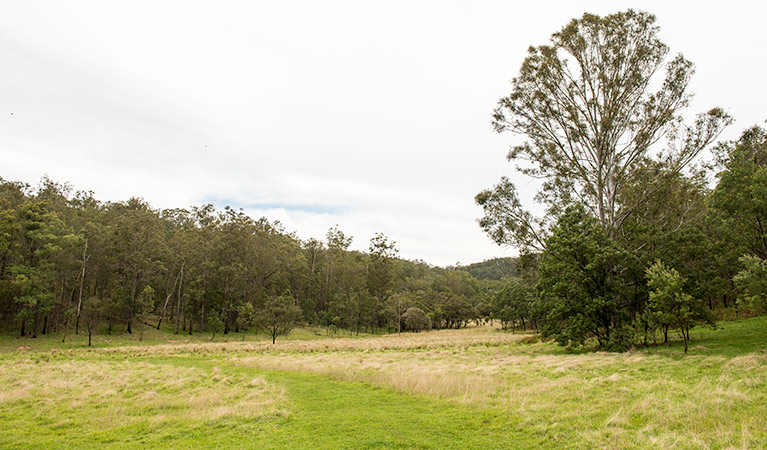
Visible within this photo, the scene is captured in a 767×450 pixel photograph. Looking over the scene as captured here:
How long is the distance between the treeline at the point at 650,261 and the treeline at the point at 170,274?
31839mm

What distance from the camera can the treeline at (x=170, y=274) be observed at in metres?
44.1

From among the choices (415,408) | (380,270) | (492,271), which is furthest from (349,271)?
(492,271)

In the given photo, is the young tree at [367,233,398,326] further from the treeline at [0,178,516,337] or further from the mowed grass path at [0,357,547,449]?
the mowed grass path at [0,357,547,449]

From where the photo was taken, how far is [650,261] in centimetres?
2484

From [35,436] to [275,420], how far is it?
17.4 ft

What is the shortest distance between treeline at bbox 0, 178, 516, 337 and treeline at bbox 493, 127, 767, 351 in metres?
31.8

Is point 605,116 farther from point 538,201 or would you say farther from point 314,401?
point 314,401

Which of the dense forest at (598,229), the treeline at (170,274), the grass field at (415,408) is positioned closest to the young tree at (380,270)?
the treeline at (170,274)

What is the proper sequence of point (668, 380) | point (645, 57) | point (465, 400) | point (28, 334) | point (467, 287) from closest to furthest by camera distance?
point (465, 400) < point (668, 380) < point (645, 57) < point (28, 334) < point (467, 287)

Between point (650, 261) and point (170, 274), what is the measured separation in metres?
58.2

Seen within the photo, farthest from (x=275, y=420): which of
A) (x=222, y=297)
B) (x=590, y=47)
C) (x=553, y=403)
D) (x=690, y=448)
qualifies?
(x=222, y=297)

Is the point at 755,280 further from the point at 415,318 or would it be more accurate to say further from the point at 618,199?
the point at 415,318

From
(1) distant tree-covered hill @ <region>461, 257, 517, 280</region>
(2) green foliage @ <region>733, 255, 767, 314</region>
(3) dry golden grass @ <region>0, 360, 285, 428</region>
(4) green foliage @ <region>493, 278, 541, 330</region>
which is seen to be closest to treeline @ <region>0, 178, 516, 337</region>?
(4) green foliage @ <region>493, 278, 541, 330</region>

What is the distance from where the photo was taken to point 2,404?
12164mm
